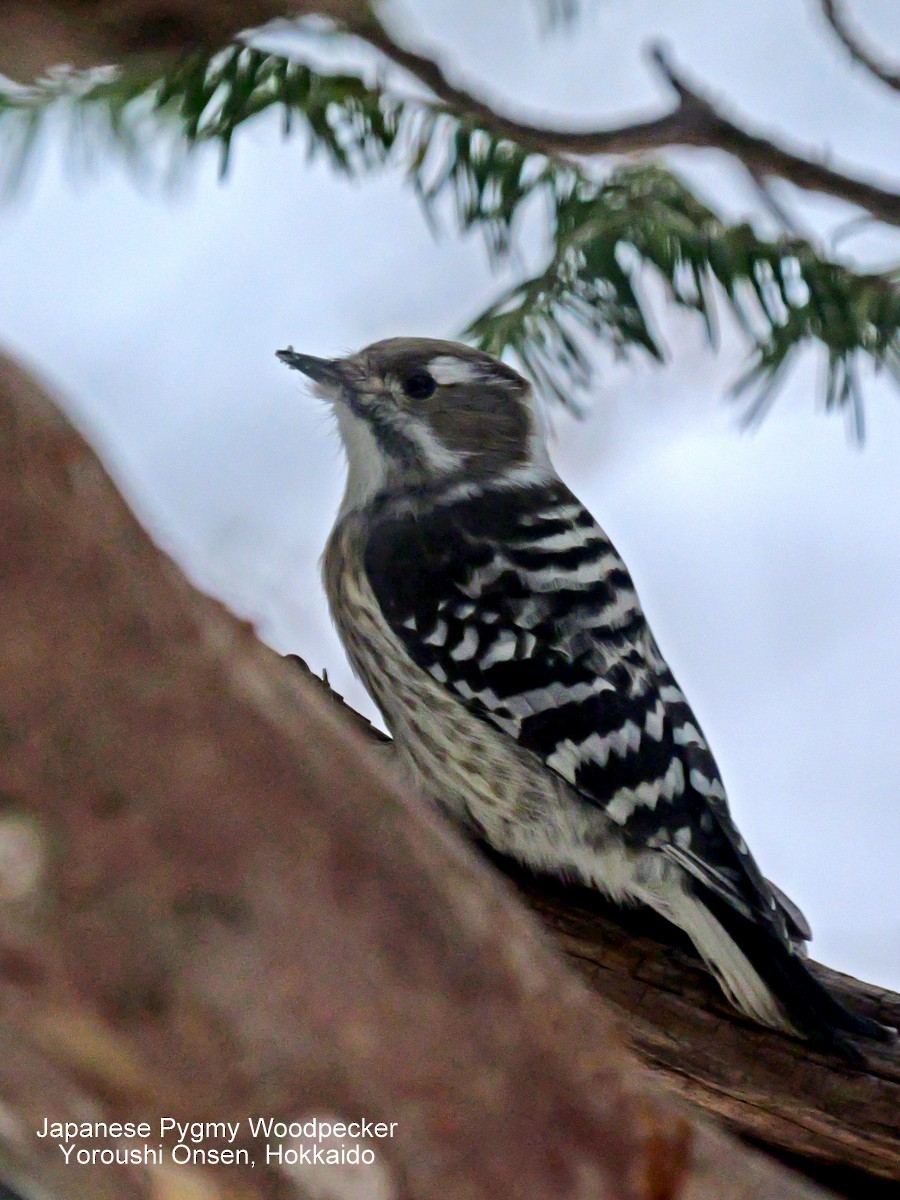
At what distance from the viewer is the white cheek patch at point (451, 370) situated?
1.00 m

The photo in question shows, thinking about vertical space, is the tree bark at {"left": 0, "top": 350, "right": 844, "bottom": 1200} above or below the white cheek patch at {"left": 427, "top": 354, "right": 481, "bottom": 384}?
below

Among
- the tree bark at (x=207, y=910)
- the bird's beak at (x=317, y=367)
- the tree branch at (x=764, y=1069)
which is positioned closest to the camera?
the tree bark at (x=207, y=910)

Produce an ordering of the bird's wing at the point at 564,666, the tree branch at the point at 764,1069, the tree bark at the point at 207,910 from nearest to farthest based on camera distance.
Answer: the tree bark at the point at 207,910 → the tree branch at the point at 764,1069 → the bird's wing at the point at 564,666

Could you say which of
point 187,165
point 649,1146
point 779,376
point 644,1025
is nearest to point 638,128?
point 779,376

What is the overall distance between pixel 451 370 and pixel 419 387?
0.03 meters

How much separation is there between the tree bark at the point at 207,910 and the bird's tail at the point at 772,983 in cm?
39

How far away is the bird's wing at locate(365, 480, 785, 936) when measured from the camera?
835 millimetres

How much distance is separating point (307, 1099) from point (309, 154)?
749 millimetres

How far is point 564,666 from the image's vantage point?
0.87 m

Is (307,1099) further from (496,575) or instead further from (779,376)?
(779,376)

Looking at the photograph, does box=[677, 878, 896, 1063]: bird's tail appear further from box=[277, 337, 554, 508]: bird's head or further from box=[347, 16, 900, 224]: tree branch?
box=[347, 16, 900, 224]: tree branch

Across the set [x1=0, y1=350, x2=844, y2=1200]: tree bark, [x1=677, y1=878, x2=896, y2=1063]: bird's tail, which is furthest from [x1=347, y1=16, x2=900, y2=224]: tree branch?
[x1=0, y1=350, x2=844, y2=1200]: tree bark

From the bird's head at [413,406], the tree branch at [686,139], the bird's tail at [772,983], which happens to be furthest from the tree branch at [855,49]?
the bird's tail at [772,983]

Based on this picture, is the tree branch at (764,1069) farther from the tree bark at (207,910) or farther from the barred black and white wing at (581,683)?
the tree bark at (207,910)
